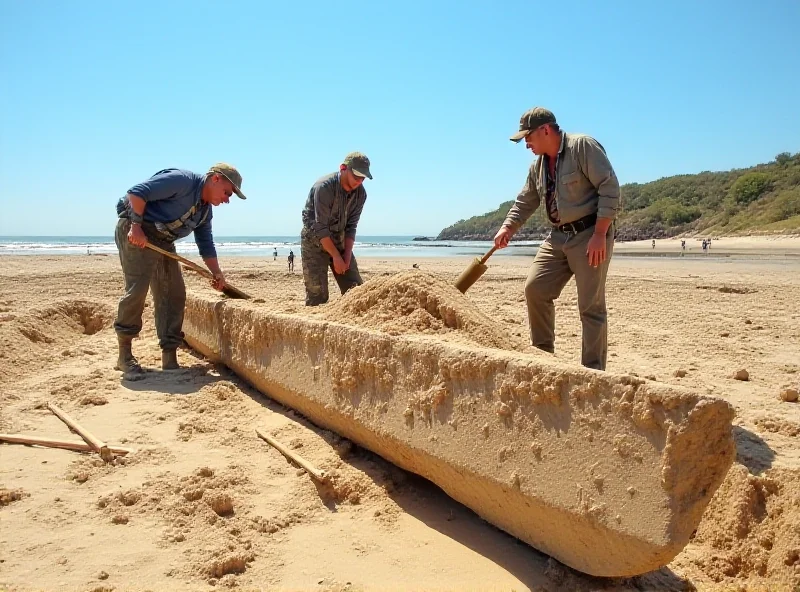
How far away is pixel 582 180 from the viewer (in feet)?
10.6

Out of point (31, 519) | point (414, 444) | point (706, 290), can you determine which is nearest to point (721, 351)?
point (414, 444)

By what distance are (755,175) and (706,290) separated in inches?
1701

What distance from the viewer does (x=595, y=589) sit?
192 cm

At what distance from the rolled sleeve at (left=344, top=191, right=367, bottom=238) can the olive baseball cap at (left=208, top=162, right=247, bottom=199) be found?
914mm

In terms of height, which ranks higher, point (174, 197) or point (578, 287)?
point (174, 197)

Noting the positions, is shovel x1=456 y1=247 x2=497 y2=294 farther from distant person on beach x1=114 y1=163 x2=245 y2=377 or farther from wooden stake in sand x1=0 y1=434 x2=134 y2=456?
wooden stake in sand x1=0 y1=434 x2=134 y2=456

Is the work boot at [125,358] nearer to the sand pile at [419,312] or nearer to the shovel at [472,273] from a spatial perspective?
the sand pile at [419,312]

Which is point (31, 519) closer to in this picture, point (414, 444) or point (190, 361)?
point (414, 444)

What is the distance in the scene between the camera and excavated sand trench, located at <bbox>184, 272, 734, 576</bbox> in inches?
64.5

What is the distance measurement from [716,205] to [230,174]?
5149 centimetres

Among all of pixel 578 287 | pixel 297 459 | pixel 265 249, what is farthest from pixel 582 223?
pixel 265 249

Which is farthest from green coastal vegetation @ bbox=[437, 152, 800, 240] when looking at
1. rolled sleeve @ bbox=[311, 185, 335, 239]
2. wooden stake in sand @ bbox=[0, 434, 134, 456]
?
wooden stake in sand @ bbox=[0, 434, 134, 456]

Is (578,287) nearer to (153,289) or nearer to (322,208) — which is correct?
(322,208)

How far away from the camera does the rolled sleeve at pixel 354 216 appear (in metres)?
5.11
